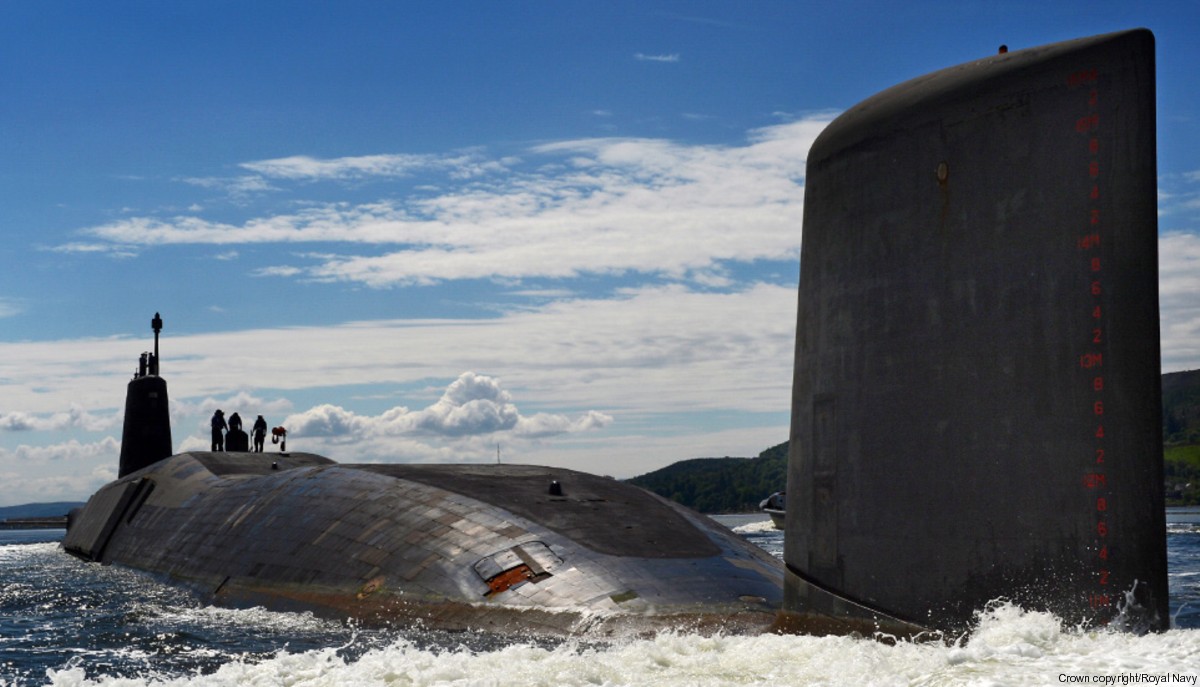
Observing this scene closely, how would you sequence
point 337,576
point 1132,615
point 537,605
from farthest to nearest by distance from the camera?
point 337,576
point 537,605
point 1132,615

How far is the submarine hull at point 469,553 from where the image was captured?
14.9 meters

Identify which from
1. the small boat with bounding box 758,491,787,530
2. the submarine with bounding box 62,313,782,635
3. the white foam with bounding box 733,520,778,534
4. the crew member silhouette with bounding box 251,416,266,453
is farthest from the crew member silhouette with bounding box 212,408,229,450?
the small boat with bounding box 758,491,787,530

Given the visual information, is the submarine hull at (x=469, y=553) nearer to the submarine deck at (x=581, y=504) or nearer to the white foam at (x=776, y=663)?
the submarine deck at (x=581, y=504)

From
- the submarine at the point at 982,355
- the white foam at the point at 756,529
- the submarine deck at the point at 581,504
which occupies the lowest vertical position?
the white foam at the point at 756,529

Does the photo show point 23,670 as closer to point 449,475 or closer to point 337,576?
point 337,576

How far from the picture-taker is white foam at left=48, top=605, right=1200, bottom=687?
7.58 meters

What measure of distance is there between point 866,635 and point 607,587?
625 centimetres

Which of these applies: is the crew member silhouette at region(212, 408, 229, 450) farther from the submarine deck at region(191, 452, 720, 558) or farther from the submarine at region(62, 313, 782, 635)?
the submarine deck at region(191, 452, 720, 558)

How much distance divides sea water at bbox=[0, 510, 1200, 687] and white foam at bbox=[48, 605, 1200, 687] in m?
0.01

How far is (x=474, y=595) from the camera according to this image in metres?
15.8

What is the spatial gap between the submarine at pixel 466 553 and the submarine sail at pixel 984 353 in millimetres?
4779

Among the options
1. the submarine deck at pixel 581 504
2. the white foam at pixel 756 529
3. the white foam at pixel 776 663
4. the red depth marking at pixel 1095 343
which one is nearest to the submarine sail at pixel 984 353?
the red depth marking at pixel 1095 343

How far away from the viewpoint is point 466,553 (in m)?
17.1

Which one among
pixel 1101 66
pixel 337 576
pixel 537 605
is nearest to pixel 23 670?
pixel 337 576
